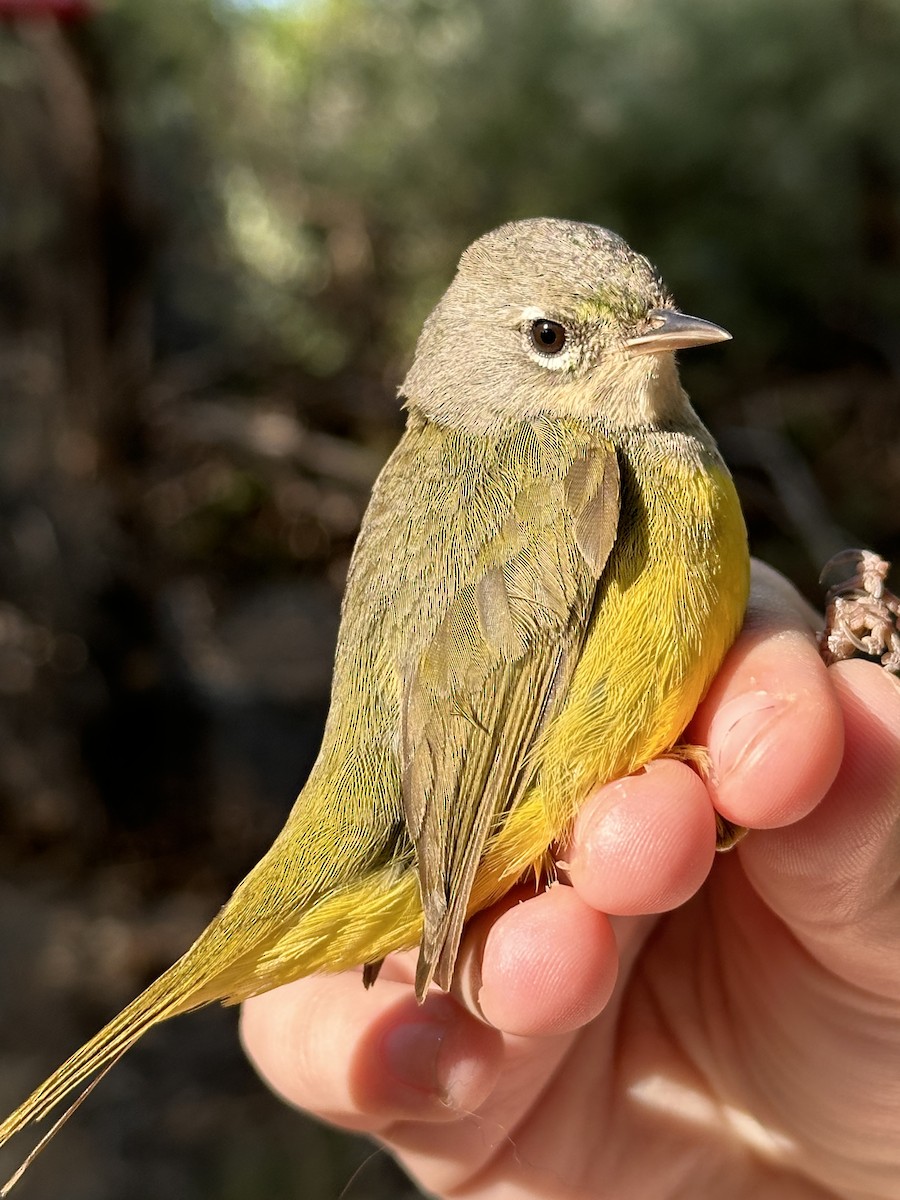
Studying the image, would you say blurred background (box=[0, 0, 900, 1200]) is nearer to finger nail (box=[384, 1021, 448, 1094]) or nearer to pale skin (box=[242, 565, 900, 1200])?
pale skin (box=[242, 565, 900, 1200])

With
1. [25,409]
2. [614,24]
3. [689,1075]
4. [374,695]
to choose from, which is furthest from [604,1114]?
[614,24]

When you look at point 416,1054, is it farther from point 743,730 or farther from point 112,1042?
point 743,730

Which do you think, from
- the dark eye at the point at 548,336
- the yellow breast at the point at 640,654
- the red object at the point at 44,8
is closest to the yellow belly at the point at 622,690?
the yellow breast at the point at 640,654

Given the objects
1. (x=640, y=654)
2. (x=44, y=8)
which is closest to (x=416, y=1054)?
(x=640, y=654)

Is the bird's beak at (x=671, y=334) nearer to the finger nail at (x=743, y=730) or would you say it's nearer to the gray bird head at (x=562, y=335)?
the gray bird head at (x=562, y=335)

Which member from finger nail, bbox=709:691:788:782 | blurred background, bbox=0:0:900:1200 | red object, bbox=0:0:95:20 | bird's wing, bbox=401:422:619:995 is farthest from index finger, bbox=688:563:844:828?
red object, bbox=0:0:95:20

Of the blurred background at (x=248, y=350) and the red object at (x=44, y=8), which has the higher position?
the red object at (x=44, y=8)
